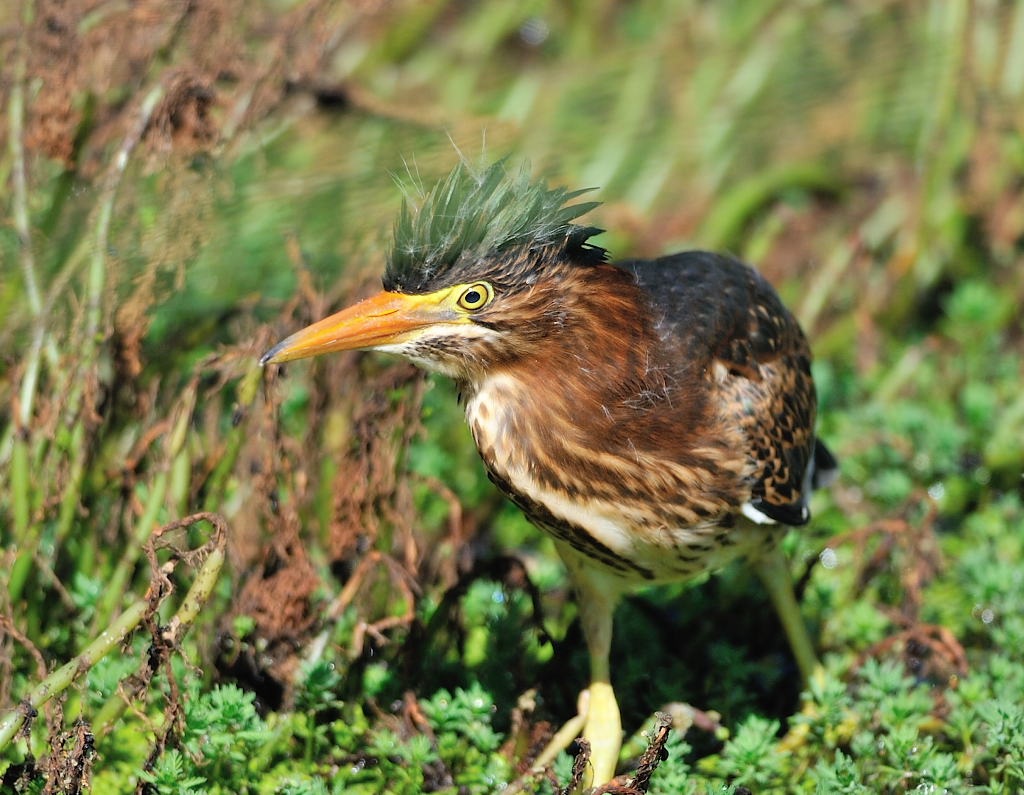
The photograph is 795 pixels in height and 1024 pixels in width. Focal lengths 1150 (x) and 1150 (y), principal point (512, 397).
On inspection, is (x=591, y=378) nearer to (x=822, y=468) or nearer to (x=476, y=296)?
(x=476, y=296)

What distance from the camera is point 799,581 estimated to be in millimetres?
4844

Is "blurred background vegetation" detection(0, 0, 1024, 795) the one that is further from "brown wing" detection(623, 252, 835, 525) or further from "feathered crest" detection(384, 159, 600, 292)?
"feathered crest" detection(384, 159, 600, 292)

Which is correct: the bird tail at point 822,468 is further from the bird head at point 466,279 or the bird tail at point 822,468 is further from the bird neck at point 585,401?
the bird head at point 466,279

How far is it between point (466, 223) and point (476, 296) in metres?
0.22

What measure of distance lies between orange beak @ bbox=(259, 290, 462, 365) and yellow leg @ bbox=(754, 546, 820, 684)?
1888 mm

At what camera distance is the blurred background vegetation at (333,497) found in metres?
4.02

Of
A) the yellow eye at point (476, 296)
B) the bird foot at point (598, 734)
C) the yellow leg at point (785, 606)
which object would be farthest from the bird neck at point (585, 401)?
the yellow leg at point (785, 606)

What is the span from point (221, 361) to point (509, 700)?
1740 mm

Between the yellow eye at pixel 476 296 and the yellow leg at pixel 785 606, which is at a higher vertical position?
the yellow eye at pixel 476 296

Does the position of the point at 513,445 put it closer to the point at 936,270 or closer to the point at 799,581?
the point at 799,581

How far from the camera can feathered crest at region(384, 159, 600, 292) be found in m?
3.42

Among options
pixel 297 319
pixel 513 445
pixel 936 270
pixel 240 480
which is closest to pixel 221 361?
pixel 297 319

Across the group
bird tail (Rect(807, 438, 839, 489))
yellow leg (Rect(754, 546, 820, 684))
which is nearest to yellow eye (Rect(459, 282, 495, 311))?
yellow leg (Rect(754, 546, 820, 684))

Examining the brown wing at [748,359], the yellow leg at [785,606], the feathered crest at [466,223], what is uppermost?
the feathered crest at [466,223]
